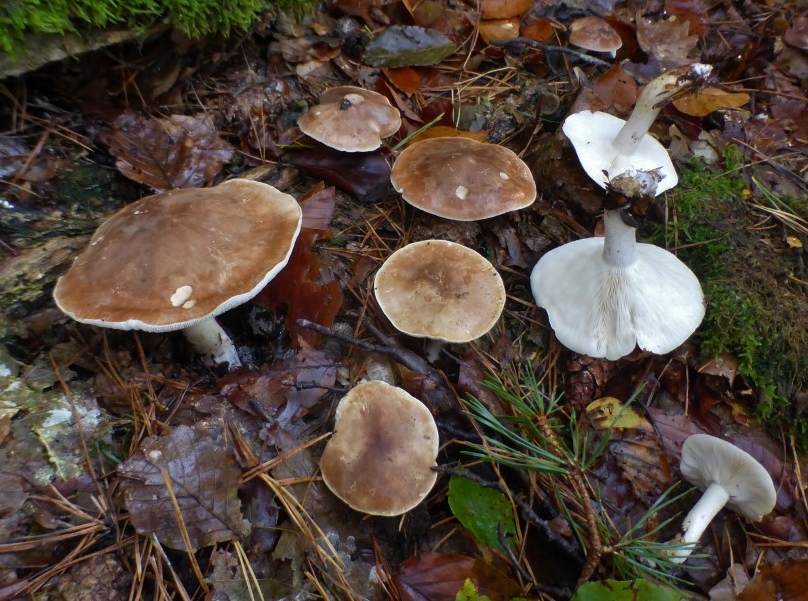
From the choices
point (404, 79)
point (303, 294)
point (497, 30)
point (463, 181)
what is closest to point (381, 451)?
point (303, 294)

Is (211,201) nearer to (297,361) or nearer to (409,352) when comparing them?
(297,361)

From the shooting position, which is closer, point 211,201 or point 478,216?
point 211,201

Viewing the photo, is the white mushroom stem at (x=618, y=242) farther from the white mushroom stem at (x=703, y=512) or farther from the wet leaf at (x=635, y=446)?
the white mushroom stem at (x=703, y=512)

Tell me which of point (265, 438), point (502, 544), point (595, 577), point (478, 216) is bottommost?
point (595, 577)

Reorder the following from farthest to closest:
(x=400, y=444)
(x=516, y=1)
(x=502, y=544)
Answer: (x=516, y=1) < (x=400, y=444) < (x=502, y=544)

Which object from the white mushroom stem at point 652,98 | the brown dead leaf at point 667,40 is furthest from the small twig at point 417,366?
the brown dead leaf at point 667,40

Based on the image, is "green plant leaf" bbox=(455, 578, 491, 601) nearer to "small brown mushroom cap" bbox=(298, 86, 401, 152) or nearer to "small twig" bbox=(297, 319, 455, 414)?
"small twig" bbox=(297, 319, 455, 414)

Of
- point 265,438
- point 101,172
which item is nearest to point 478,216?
point 265,438
